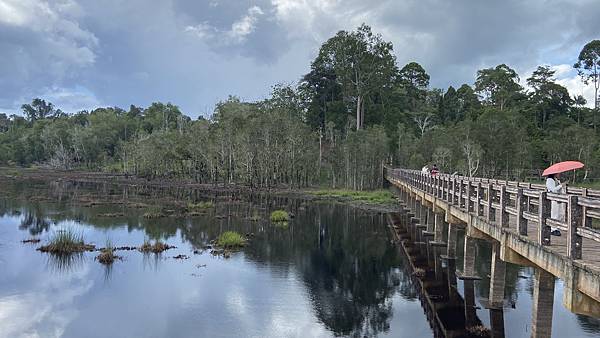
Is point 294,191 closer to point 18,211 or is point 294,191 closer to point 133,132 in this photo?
point 18,211

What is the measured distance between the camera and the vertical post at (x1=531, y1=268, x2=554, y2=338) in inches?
523

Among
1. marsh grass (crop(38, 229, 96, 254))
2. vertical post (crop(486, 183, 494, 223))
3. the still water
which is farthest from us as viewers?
marsh grass (crop(38, 229, 96, 254))

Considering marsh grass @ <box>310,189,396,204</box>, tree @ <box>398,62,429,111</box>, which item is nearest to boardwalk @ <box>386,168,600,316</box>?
marsh grass @ <box>310,189,396,204</box>

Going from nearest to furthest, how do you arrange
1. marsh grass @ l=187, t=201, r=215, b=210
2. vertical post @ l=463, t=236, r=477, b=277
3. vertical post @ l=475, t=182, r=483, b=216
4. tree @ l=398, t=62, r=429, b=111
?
vertical post @ l=475, t=182, r=483, b=216
vertical post @ l=463, t=236, r=477, b=277
marsh grass @ l=187, t=201, r=215, b=210
tree @ l=398, t=62, r=429, b=111

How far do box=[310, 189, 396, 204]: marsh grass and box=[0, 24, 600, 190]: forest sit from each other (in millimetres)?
4552

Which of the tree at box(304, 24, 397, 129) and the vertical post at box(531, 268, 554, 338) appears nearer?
the vertical post at box(531, 268, 554, 338)

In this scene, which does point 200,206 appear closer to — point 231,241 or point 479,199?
point 231,241

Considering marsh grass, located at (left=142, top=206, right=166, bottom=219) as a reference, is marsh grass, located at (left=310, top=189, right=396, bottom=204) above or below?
above

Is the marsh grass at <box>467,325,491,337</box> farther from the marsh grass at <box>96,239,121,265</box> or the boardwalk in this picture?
the marsh grass at <box>96,239,121,265</box>

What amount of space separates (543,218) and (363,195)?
53928mm

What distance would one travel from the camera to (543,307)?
43.9ft

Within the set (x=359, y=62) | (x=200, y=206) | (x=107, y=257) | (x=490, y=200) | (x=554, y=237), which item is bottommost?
(x=107, y=257)

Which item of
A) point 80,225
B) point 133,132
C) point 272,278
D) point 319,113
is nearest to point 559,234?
point 272,278

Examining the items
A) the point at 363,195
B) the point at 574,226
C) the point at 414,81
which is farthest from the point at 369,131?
the point at 574,226
